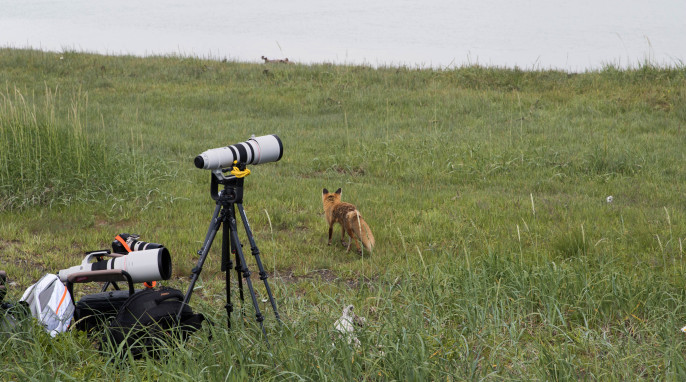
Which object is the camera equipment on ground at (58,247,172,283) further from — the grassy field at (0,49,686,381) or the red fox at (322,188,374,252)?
the red fox at (322,188,374,252)

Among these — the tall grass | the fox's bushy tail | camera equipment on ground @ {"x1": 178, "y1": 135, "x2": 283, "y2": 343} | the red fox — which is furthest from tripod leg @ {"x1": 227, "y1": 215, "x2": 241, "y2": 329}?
the tall grass

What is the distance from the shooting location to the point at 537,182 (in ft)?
29.9

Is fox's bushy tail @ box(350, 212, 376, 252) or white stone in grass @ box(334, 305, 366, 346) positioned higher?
fox's bushy tail @ box(350, 212, 376, 252)

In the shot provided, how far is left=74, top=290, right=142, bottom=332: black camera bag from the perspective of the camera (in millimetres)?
4250

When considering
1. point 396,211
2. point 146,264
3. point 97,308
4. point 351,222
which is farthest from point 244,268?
point 396,211

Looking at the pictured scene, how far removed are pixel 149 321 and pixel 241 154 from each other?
4.06ft

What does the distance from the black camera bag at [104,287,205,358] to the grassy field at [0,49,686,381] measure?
133 millimetres

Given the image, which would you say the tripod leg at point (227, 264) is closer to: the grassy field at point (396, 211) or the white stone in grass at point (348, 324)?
the grassy field at point (396, 211)

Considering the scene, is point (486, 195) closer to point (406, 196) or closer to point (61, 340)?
point (406, 196)

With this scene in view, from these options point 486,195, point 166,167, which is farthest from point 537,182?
point 166,167

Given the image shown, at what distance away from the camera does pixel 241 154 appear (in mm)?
4074

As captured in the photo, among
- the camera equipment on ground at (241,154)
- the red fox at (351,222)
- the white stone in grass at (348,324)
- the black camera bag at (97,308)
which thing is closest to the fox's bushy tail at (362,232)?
the red fox at (351,222)

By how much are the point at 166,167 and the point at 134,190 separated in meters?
1.16

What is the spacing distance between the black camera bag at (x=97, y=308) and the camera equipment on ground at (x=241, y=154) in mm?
1167
